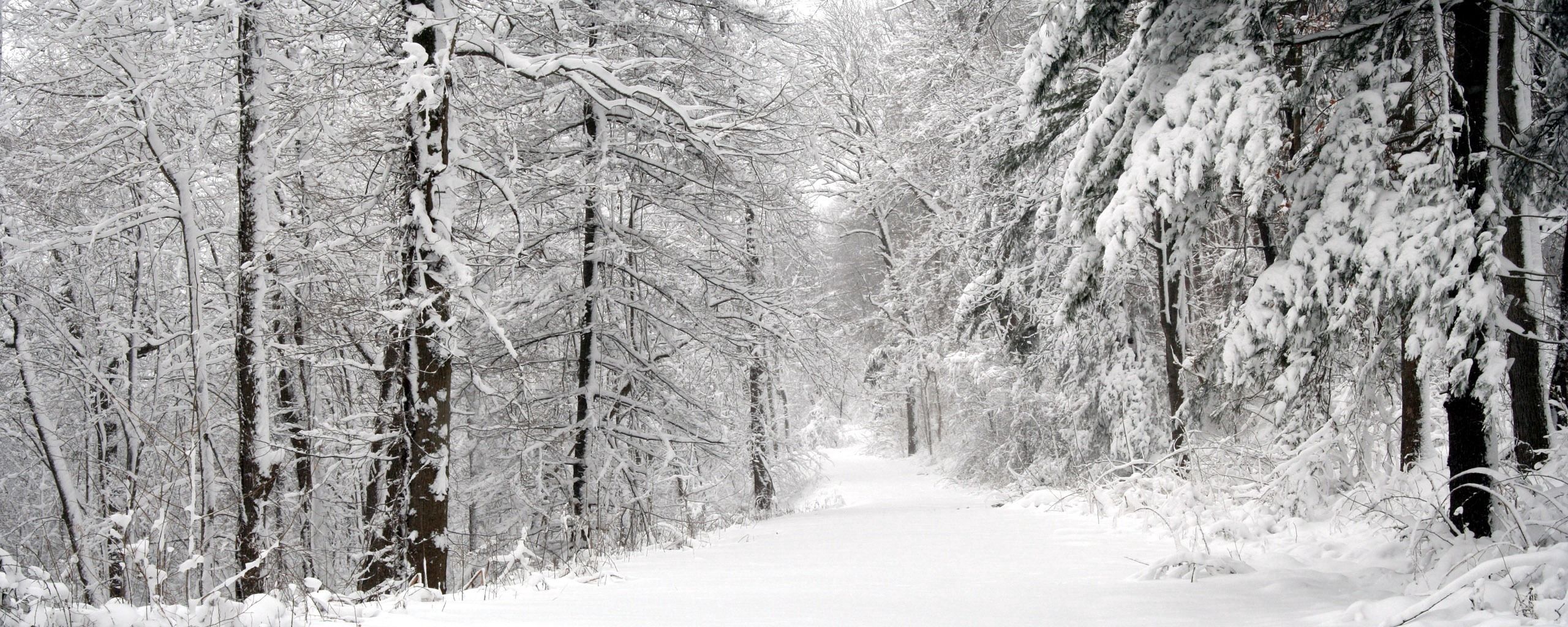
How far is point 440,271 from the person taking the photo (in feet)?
19.4

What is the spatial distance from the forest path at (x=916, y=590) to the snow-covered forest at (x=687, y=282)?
0.30m

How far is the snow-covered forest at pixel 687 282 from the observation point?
3947 millimetres

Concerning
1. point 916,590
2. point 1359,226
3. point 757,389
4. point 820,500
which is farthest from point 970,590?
point 820,500

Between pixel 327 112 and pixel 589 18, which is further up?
pixel 589 18

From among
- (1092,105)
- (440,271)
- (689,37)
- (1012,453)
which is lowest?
(1012,453)

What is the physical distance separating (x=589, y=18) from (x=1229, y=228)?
1010cm

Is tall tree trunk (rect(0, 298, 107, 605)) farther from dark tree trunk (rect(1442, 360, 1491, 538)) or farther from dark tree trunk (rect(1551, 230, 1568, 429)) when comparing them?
dark tree trunk (rect(1551, 230, 1568, 429))

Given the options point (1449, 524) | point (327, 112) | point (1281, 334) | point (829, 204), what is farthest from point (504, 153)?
point (829, 204)

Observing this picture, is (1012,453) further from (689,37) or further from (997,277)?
(689,37)

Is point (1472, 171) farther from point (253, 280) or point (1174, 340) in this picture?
point (253, 280)

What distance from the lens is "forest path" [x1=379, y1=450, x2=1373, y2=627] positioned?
11.9ft

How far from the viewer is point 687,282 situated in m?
10.2

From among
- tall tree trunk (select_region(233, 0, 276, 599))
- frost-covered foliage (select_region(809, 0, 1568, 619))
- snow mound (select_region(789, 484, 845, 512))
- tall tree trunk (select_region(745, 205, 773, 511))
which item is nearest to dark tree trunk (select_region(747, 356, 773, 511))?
tall tree trunk (select_region(745, 205, 773, 511))

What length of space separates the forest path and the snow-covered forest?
30cm
